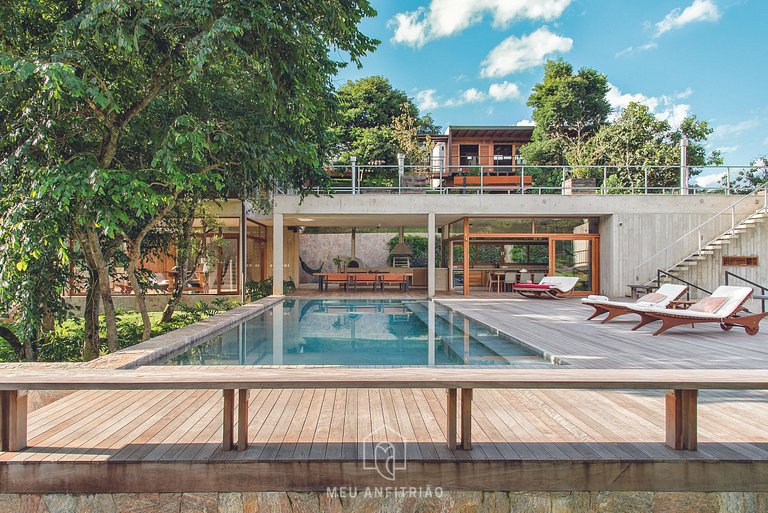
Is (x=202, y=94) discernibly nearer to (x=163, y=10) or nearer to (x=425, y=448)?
(x=163, y=10)

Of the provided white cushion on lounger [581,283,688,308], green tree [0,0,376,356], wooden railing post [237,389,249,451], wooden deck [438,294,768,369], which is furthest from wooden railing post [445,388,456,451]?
white cushion on lounger [581,283,688,308]

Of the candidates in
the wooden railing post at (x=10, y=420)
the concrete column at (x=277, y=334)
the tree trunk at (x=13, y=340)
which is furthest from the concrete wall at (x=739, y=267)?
the tree trunk at (x=13, y=340)

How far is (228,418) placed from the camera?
103 inches

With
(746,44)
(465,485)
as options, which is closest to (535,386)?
(465,485)

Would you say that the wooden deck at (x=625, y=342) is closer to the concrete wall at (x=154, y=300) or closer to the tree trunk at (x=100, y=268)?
the tree trunk at (x=100, y=268)

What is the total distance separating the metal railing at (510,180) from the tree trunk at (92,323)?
480 cm

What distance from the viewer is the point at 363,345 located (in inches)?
266

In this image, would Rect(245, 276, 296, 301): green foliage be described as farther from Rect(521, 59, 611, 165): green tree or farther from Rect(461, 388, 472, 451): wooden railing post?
Rect(521, 59, 611, 165): green tree

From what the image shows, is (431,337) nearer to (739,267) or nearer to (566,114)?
(739,267)

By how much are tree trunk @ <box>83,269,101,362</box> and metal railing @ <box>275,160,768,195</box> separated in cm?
480

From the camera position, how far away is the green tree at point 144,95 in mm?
5059

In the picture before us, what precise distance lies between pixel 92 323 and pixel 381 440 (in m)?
6.17

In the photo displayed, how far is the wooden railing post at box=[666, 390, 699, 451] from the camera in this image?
2.65 m

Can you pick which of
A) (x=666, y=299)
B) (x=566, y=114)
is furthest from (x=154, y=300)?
(x=566, y=114)
